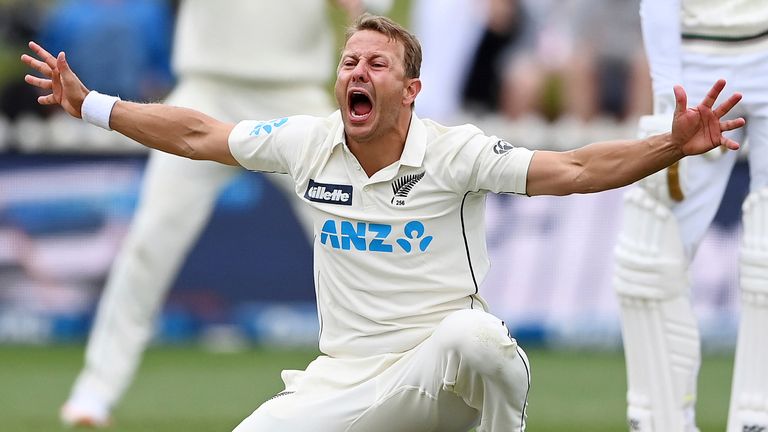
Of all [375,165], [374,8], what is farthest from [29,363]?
[375,165]

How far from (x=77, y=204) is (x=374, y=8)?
141 inches

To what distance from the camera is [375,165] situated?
17.6 ft

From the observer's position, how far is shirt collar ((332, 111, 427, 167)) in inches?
209

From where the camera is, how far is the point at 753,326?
240 inches

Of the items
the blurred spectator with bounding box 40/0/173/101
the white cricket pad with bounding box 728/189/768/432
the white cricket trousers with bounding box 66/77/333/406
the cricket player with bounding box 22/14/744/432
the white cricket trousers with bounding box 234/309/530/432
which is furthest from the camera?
the blurred spectator with bounding box 40/0/173/101

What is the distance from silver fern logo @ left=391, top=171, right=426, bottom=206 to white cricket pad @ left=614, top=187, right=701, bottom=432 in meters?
1.27

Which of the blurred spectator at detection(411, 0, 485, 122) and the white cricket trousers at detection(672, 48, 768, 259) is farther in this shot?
the blurred spectator at detection(411, 0, 485, 122)

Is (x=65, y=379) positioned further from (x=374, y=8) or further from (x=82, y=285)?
(x=374, y=8)

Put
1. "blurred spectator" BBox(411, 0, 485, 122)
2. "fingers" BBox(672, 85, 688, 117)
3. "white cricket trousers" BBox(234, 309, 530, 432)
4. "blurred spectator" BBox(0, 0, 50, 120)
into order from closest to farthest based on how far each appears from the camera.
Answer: "fingers" BBox(672, 85, 688, 117)
"white cricket trousers" BBox(234, 309, 530, 432)
"blurred spectator" BBox(0, 0, 50, 120)
"blurred spectator" BBox(411, 0, 485, 122)

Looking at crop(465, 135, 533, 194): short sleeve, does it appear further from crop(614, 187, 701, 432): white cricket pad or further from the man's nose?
crop(614, 187, 701, 432): white cricket pad

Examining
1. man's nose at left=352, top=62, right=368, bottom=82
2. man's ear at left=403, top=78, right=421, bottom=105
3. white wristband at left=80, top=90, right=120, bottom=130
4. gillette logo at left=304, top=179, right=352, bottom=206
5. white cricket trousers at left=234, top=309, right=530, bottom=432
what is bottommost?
white cricket trousers at left=234, top=309, right=530, bottom=432

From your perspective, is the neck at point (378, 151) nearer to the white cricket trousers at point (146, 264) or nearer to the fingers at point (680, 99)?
the fingers at point (680, 99)

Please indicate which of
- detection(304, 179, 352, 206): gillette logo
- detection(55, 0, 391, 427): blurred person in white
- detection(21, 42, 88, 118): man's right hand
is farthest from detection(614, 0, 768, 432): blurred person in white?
detection(55, 0, 391, 427): blurred person in white

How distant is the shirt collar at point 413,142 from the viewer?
5297 mm
